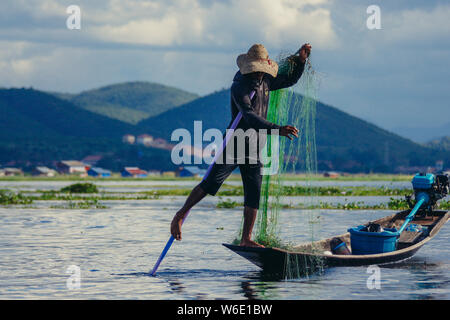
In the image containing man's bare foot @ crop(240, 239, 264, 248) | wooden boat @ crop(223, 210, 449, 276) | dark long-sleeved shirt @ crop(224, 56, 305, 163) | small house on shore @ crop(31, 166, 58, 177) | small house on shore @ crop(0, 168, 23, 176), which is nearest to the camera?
dark long-sleeved shirt @ crop(224, 56, 305, 163)

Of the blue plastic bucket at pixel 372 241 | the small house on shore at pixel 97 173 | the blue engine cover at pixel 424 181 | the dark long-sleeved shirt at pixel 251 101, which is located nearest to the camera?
the dark long-sleeved shirt at pixel 251 101

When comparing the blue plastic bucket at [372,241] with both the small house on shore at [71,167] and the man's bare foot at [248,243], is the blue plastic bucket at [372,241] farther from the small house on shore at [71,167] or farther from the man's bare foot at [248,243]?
the small house on shore at [71,167]

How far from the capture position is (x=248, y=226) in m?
11.0

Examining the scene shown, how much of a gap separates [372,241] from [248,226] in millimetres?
2848

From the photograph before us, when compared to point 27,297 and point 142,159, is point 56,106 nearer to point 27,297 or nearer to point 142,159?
point 142,159

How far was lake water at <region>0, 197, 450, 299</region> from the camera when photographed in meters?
10.1

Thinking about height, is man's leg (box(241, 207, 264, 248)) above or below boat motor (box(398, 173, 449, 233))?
below

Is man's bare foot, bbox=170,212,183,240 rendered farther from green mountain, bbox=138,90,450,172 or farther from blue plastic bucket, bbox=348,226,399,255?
green mountain, bbox=138,90,450,172

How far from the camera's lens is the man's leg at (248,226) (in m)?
11.0

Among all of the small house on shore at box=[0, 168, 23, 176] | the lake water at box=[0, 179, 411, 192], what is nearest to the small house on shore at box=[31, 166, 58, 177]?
the small house on shore at box=[0, 168, 23, 176]

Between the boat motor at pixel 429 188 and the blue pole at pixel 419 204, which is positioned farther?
the boat motor at pixel 429 188

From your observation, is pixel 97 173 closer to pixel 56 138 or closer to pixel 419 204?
pixel 56 138

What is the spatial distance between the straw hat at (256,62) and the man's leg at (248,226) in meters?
2.04

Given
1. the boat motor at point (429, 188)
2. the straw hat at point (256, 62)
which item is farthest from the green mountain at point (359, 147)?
the straw hat at point (256, 62)
